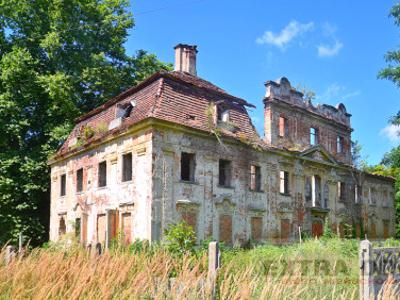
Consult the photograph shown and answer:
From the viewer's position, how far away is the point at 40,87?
1030 inches

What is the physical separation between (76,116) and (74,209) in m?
5.97

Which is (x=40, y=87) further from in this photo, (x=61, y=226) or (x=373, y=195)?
(x=373, y=195)

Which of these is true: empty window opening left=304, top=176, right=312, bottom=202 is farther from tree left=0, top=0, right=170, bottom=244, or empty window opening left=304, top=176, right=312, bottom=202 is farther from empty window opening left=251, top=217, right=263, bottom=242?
tree left=0, top=0, right=170, bottom=244

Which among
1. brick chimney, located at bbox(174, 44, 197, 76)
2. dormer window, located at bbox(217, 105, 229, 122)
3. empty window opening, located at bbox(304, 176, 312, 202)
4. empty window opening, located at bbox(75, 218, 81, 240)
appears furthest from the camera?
empty window opening, located at bbox(304, 176, 312, 202)

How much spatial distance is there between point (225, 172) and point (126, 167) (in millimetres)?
4545

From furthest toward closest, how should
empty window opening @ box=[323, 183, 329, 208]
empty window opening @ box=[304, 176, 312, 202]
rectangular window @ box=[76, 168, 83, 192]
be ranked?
1. empty window opening @ box=[323, 183, 329, 208]
2. empty window opening @ box=[304, 176, 312, 202]
3. rectangular window @ box=[76, 168, 83, 192]

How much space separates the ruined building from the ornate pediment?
65 mm

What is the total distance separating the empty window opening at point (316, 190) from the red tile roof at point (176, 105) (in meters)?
5.69

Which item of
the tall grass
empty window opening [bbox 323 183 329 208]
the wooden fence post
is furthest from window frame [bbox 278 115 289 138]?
the tall grass

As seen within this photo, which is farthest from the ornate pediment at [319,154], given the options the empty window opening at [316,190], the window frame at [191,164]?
the window frame at [191,164]

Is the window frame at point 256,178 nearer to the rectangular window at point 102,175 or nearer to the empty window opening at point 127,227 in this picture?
the empty window opening at point 127,227

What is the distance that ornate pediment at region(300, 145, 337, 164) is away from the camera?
2566cm

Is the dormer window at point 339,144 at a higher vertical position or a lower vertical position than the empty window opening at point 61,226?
higher

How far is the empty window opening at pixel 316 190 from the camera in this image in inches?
1032
